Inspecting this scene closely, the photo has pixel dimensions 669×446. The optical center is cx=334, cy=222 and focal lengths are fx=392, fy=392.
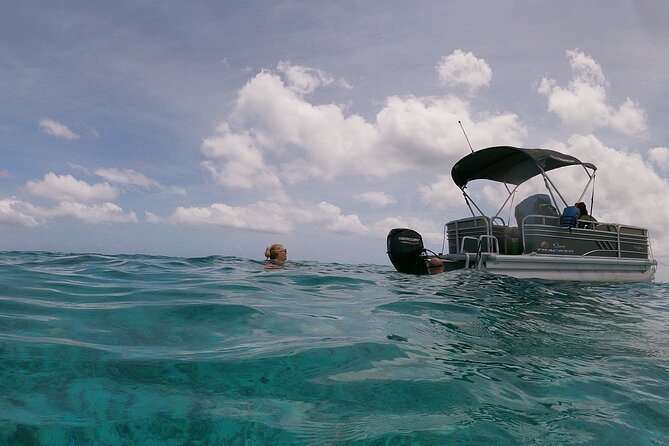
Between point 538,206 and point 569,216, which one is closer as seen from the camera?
point 569,216

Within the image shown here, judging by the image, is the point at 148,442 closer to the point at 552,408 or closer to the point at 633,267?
the point at 552,408

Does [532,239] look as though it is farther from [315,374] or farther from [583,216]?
[315,374]

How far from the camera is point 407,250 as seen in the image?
32.7 feet

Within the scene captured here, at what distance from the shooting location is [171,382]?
232cm

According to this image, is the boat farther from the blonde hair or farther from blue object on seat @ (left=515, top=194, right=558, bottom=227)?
the blonde hair

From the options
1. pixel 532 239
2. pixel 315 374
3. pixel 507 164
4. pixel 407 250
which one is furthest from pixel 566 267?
pixel 315 374

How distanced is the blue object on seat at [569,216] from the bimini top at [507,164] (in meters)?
1.21

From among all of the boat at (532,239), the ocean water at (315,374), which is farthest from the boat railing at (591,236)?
the ocean water at (315,374)

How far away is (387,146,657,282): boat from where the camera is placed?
32.3ft

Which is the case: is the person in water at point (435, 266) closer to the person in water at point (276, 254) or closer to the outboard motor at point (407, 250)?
the outboard motor at point (407, 250)

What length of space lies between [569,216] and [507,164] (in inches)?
86.1

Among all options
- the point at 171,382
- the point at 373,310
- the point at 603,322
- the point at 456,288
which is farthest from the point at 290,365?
the point at 456,288

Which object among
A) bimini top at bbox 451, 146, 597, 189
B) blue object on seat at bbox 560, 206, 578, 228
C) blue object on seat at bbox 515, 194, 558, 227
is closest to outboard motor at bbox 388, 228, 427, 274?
blue object on seat at bbox 515, 194, 558, 227

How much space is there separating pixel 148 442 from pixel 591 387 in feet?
8.92
